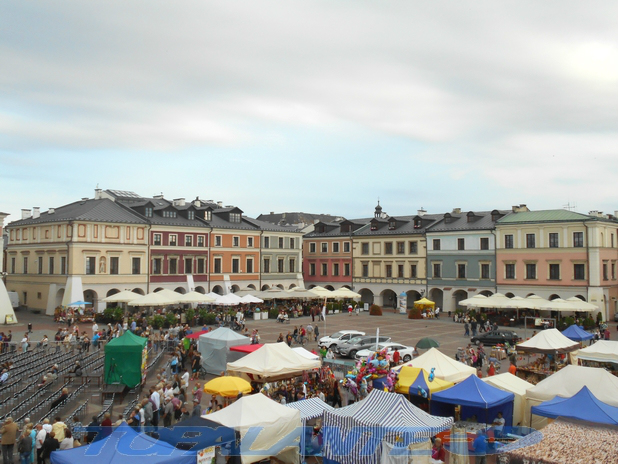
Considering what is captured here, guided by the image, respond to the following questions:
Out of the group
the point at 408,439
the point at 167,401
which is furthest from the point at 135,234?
the point at 408,439

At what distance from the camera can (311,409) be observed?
1392cm

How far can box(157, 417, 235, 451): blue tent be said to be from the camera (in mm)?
10925

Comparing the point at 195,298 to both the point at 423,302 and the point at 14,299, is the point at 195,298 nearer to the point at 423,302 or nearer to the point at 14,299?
the point at 423,302

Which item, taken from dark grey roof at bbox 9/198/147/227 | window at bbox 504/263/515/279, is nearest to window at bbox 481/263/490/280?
window at bbox 504/263/515/279

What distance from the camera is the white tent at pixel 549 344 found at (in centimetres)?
2331

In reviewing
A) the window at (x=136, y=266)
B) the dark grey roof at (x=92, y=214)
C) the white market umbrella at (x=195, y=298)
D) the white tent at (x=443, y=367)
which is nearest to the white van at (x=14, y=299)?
the dark grey roof at (x=92, y=214)

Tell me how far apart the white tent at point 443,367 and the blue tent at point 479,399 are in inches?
61.1

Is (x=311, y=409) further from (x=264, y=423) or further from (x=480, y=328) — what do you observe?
(x=480, y=328)

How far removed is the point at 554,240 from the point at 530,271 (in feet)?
11.1

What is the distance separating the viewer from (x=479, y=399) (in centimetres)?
1415

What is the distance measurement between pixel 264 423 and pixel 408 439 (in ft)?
10.2

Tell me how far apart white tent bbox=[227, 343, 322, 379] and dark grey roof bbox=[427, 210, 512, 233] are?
35.1m

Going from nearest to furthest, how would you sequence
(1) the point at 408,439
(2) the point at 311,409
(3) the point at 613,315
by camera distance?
1. (1) the point at 408,439
2. (2) the point at 311,409
3. (3) the point at 613,315

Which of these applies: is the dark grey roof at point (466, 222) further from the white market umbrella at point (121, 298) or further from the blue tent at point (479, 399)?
A: the blue tent at point (479, 399)
